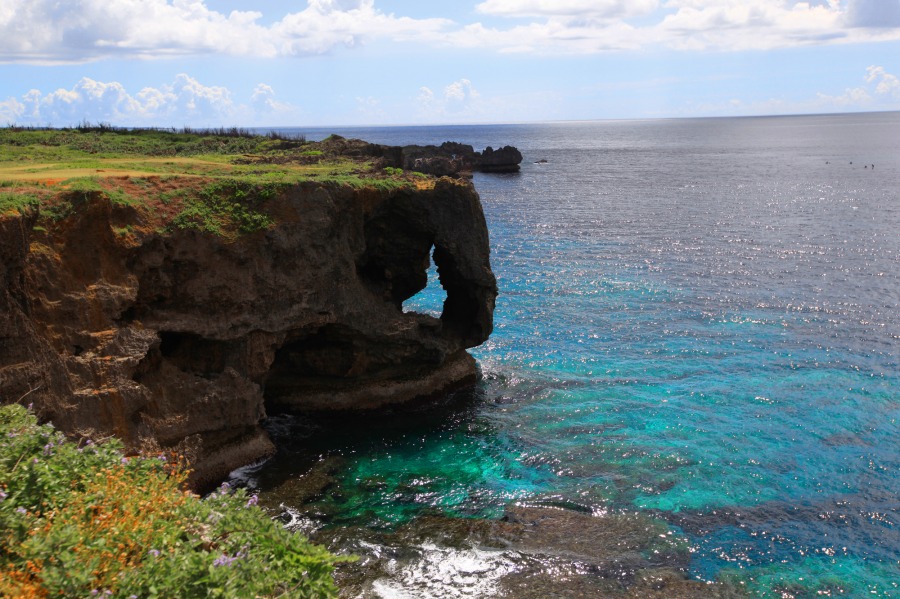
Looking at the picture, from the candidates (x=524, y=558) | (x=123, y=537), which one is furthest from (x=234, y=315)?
(x=123, y=537)

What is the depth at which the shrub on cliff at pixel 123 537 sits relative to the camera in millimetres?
9898

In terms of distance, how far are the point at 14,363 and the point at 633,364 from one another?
2563cm


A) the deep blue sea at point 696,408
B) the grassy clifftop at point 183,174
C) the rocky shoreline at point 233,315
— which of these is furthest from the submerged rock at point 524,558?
the grassy clifftop at point 183,174

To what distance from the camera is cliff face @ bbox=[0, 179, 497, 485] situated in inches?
820

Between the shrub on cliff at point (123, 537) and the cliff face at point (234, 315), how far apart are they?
8.08m

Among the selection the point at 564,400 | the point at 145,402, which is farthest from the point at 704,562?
the point at 145,402

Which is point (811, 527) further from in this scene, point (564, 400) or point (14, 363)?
point (14, 363)

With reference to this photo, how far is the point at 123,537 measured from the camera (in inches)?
422

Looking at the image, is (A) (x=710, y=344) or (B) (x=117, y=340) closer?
(B) (x=117, y=340)

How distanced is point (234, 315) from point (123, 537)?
14651 mm

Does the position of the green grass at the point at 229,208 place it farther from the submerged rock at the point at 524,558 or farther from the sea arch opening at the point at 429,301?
the sea arch opening at the point at 429,301

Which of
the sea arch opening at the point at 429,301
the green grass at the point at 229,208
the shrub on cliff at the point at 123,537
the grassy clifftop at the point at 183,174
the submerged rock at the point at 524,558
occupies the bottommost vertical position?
the submerged rock at the point at 524,558

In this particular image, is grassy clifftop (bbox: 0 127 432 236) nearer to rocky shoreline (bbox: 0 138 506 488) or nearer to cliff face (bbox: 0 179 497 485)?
rocky shoreline (bbox: 0 138 506 488)

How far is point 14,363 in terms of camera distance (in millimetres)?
19859
